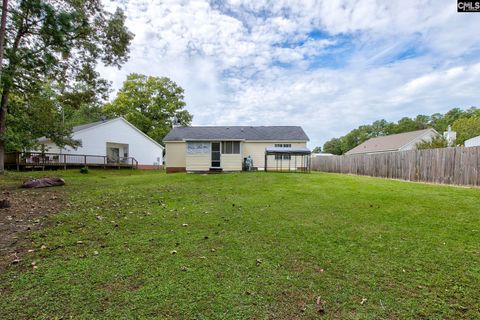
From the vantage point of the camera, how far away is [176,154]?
867 inches

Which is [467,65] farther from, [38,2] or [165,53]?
[38,2]

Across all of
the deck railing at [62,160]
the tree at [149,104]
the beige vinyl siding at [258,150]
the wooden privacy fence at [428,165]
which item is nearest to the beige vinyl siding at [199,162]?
the beige vinyl siding at [258,150]

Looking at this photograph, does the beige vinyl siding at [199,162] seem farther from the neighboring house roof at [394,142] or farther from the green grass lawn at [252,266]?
→ the neighboring house roof at [394,142]

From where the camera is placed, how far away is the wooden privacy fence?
9914mm

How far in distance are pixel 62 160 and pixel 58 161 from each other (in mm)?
317

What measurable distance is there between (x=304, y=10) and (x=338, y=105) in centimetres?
1935

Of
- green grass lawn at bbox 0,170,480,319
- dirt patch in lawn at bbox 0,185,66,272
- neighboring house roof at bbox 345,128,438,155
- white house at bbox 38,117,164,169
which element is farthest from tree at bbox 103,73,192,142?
green grass lawn at bbox 0,170,480,319

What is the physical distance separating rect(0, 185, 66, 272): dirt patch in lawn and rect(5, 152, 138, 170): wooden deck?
48.9 feet

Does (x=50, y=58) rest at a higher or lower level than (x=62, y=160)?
higher

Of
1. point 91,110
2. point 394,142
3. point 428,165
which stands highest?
point 91,110

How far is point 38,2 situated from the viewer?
9.27 metres

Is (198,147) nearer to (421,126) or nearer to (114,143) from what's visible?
(114,143)

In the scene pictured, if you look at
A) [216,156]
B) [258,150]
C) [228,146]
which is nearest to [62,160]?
[216,156]

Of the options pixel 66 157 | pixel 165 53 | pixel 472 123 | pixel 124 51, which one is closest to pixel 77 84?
pixel 124 51
